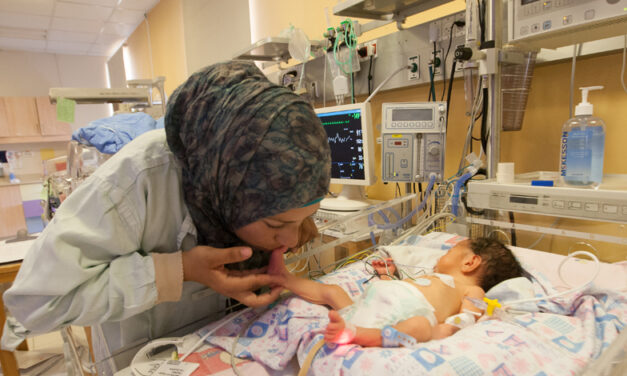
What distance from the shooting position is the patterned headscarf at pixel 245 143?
0.76 meters

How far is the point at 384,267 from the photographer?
132 centimetres

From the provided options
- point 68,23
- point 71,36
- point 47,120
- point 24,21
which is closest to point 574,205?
point 68,23

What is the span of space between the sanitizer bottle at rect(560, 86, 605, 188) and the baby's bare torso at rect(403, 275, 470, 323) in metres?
0.56

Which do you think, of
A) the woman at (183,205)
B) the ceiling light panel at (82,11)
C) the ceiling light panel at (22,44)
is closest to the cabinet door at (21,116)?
the ceiling light panel at (22,44)

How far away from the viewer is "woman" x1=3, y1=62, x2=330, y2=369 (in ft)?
2.46

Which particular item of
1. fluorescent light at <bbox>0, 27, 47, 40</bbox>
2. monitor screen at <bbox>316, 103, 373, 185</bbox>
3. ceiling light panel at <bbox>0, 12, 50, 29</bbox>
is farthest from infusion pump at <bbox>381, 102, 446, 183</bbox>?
fluorescent light at <bbox>0, 27, 47, 40</bbox>

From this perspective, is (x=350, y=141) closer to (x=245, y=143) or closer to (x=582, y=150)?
(x=582, y=150)

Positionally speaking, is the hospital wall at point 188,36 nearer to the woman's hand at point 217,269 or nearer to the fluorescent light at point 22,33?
the fluorescent light at point 22,33

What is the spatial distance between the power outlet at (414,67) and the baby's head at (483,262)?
122cm

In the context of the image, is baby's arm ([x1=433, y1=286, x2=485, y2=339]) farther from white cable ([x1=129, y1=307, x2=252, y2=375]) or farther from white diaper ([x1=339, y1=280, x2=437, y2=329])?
white cable ([x1=129, y1=307, x2=252, y2=375])

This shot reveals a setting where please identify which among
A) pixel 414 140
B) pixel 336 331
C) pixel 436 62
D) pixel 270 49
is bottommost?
pixel 336 331

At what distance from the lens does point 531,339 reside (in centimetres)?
80

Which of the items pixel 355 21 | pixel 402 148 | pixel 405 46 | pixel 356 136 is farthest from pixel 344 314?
pixel 355 21

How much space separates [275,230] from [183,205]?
241 mm
